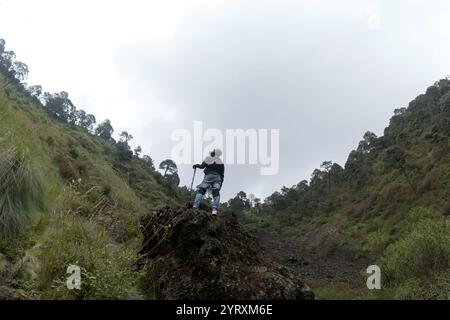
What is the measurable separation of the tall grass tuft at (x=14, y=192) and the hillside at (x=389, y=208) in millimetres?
7879

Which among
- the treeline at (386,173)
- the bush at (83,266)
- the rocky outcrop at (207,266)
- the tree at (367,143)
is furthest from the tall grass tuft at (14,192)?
the tree at (367,143)

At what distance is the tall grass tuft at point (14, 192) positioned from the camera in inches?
219

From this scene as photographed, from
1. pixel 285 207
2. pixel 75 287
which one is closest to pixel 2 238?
pixel 75 287

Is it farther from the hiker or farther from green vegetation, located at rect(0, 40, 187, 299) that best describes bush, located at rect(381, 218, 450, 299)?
green vegetation, located at rect(0, 40, 187, 299)

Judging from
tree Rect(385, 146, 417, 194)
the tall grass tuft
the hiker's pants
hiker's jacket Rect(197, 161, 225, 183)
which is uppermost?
tree Rect(385, 146, 417, 194)

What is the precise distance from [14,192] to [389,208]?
172 ft

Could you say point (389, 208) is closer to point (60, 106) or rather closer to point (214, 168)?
point (214, 168)

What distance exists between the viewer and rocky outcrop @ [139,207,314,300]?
6734mm

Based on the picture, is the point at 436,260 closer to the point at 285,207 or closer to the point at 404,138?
the point at 404,138

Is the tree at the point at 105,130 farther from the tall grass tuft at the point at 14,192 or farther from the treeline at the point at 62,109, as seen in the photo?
the tall grass tuft at the point at 14,192

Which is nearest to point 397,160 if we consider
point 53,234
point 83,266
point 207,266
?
point 207,266

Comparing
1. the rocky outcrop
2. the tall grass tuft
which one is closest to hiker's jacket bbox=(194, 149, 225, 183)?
the rocky outcrop

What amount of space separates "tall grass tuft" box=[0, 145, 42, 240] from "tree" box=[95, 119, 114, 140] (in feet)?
316

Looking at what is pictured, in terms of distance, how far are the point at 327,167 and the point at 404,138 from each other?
22.7 metres
